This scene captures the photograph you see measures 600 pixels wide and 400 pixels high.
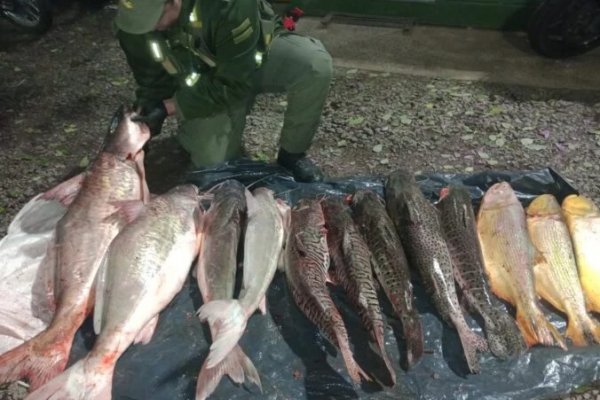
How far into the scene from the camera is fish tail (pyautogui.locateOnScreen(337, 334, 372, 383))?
7.33 ft

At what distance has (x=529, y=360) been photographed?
2484 mm

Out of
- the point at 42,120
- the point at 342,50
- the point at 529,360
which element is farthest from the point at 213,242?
the point at 342,50

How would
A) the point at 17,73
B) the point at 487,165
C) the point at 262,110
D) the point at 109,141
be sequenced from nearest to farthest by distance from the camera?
the point at 109,141
the point at 487,165
the point at 262,110
the point at 17,73

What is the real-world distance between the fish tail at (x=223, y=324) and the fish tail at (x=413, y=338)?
2.45ft

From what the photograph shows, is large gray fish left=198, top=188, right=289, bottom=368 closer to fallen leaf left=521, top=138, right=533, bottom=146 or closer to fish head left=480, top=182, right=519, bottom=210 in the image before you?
fish head left=480, top=182, right=519, bottom=210

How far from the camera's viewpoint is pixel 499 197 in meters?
3.13

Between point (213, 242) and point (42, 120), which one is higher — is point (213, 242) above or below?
above

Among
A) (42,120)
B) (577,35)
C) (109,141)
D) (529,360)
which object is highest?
(577,35)

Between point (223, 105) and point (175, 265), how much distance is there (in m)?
1.24

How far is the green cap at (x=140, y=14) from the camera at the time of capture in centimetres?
276

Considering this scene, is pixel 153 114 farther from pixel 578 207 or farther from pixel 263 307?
pixel 578 207

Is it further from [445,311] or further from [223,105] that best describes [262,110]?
[445,311]

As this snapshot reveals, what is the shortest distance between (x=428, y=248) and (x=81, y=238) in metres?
1.78

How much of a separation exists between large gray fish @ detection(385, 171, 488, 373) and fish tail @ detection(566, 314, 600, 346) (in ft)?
1.45
